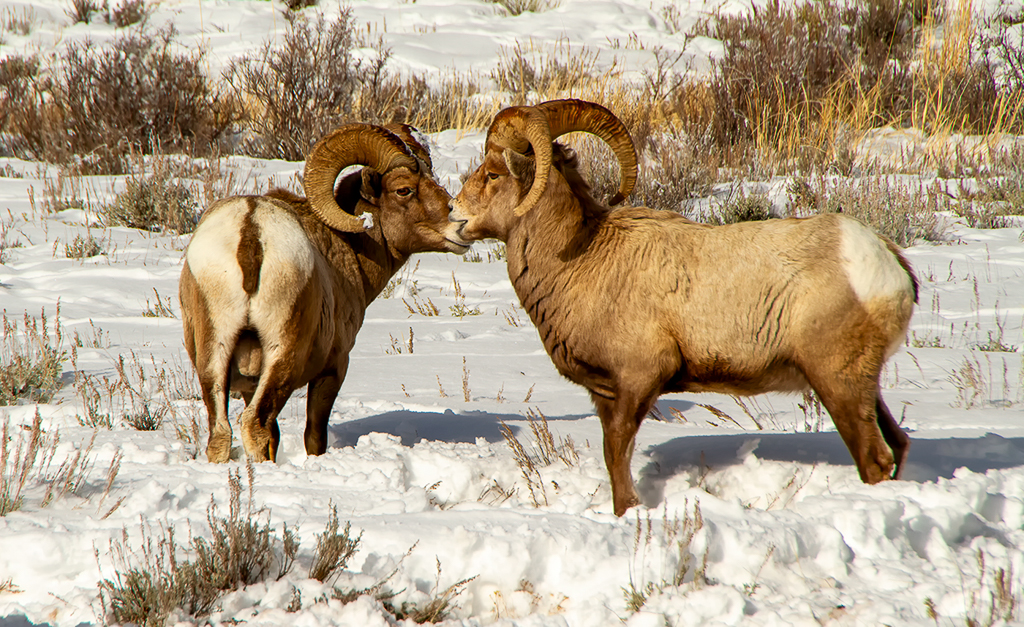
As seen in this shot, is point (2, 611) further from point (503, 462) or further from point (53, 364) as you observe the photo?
point (53, 364)

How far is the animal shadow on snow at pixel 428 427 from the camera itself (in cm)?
517

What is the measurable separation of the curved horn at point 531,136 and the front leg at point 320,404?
4.91 ft

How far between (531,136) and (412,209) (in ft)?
5.11

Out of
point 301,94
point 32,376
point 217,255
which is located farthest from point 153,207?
point 217,255

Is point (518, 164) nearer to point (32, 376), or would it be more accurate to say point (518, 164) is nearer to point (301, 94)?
point (32, 376)

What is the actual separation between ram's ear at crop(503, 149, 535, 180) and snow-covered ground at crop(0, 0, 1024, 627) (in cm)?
144

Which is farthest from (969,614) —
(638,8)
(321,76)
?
→ (638,8)

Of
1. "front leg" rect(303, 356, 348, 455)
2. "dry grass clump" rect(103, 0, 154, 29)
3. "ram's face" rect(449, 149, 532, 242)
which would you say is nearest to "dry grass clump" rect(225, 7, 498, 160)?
"dry grass clump" rect(103, 0, 154, 29)

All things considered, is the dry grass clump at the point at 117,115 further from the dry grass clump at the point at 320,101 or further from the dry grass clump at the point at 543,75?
the dry grass clump at the point at 543,75

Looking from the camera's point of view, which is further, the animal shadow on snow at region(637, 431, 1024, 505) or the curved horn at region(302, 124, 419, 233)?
the curved horn at region(302, 124, 419, 233)

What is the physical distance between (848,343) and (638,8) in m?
21.1

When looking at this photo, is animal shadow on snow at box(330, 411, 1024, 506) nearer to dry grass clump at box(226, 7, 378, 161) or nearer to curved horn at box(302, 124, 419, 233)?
curved horn at box(302, 124, 419, 233)

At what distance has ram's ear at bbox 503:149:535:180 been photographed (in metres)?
4.08

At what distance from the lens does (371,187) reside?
5254mm
